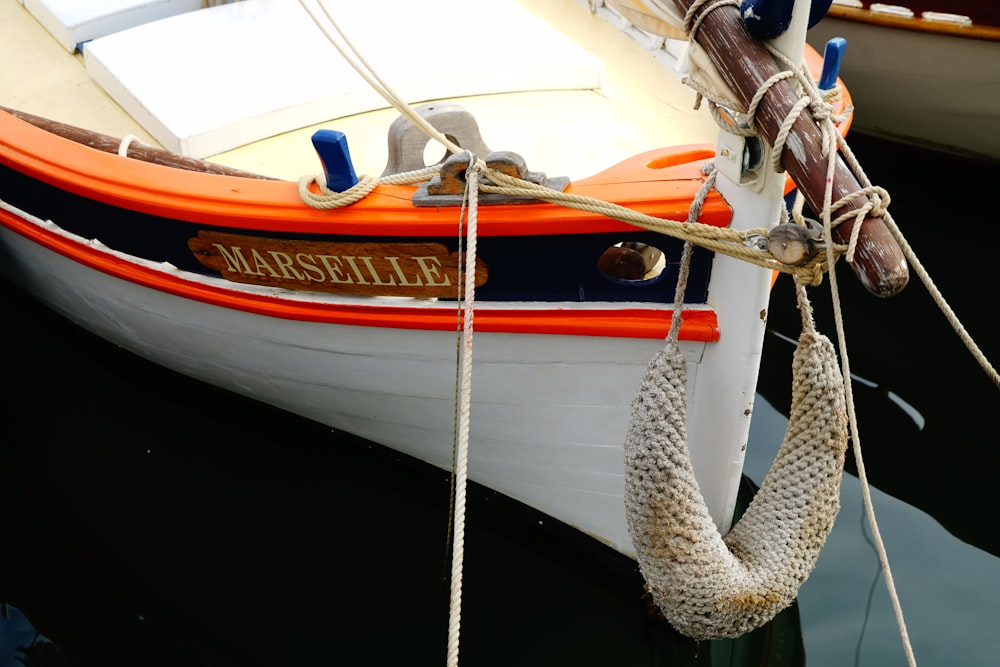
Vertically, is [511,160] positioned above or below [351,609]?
above

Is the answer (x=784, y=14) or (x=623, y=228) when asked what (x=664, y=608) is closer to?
(x=623, y=228)

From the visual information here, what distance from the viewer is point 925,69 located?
17.9ft

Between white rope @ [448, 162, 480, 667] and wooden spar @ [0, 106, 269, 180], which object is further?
wooden spar @ [0, 106, 269, 180]

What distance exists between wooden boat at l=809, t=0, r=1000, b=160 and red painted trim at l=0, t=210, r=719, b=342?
147 inches

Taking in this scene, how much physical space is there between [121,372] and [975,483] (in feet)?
11.4

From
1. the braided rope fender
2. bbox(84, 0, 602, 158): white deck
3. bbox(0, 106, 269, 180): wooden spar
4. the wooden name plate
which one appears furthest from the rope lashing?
bbox(84, 0, 602, 158): white deck

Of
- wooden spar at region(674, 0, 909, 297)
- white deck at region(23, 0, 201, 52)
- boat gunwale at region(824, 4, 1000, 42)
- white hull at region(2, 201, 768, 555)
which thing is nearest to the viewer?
wooden spar at region(674, 0, 909, 297)

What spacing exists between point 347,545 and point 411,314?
3.60 ft

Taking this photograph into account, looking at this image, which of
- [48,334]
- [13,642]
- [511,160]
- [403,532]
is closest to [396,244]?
[511,160]

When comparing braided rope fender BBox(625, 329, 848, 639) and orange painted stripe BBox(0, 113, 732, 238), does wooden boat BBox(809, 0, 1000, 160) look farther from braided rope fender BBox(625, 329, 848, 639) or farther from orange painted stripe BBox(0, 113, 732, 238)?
braided rope fender BBox(625, 329, 848, 639)

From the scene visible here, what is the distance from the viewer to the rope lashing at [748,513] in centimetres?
237

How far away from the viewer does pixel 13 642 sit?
122 inches

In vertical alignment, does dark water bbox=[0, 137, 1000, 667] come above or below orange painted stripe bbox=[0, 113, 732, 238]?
below

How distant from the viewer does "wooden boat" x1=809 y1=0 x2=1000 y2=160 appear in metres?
5.18
